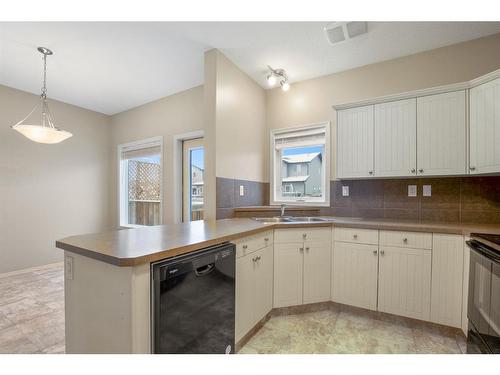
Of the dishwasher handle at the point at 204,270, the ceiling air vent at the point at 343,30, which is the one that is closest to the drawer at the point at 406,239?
the dishwasher handle at the point at 204,270

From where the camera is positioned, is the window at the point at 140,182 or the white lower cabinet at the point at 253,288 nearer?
the white lower cabinet at the point at 253,288

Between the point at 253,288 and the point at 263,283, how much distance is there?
162 millimetres

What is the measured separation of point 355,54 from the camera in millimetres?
2518

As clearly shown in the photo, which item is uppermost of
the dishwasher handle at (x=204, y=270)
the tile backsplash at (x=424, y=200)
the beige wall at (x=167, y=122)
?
the beige wall at (x=167, y=122)

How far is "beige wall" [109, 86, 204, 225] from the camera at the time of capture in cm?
340

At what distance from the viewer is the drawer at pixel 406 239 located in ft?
6.32

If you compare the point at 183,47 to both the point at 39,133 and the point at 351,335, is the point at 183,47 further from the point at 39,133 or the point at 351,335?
the point at 351,335

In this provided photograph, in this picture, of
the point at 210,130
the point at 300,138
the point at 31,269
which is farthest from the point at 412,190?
the point at 31,269

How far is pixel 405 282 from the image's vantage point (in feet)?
6.53

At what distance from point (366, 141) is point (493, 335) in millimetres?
1790

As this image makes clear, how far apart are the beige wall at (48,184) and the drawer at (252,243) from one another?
3.67 m

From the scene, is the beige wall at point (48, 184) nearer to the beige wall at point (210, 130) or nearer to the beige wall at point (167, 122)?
the beige wall at point (167, 122)

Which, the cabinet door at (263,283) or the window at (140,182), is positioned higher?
the window at (140,182)
